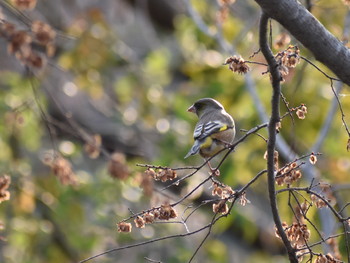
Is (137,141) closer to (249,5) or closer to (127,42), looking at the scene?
(249,5)

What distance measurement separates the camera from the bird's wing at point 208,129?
450 cm

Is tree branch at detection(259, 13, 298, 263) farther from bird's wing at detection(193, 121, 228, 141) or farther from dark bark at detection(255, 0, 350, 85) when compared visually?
bird's wing at detection(193, 121, 228, 141)

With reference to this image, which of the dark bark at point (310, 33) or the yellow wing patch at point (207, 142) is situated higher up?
the yellow wing patch at point (207, 142)

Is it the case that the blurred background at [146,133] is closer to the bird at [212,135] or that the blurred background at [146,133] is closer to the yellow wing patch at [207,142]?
the bird at [212,135]

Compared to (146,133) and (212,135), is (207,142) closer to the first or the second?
(212,135)

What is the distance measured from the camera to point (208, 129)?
4.53 metres

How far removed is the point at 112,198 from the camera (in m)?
9.04

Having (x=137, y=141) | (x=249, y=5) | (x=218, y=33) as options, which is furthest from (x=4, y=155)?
(x=249, y=5)

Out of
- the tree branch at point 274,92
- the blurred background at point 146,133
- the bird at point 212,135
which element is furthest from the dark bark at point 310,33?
the blurred background at point 146,133

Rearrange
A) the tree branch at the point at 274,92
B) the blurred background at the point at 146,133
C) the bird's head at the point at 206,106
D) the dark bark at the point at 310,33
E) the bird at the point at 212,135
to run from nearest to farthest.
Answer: the tree branch at the point at 274,92
the dark bark at the point at 310,33
the bird at the point at 212,135
the bird's head at the point at 206,106
the blurred background at the point at 146,133

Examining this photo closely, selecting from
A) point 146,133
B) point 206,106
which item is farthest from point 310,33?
Result: point 146,133

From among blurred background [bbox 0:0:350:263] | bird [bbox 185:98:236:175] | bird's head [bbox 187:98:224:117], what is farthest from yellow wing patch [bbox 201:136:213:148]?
blurred background [bbox 0:0:350:263]

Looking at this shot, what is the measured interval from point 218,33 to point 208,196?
3484mm

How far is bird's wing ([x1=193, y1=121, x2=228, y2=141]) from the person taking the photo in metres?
4.50
